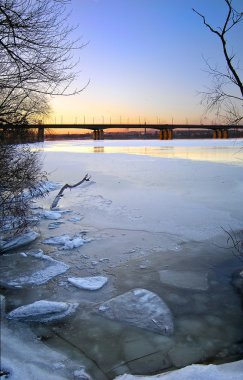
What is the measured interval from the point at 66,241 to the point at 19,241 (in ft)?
3.61

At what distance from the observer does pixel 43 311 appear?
15.0ft

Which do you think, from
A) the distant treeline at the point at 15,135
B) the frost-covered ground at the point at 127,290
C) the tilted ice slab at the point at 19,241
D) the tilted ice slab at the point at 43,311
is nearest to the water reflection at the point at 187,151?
the frost-covered ground at the point at 127,290

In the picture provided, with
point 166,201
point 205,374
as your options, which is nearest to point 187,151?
point 166,201

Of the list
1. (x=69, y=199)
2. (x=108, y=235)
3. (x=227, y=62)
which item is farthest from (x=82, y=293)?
(x=69, y=199)

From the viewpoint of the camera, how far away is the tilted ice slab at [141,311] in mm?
4391

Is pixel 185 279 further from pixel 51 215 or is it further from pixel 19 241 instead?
pixel 51 215

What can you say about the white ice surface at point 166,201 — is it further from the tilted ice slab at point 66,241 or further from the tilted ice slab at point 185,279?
the tilted ice slab at point 185,279

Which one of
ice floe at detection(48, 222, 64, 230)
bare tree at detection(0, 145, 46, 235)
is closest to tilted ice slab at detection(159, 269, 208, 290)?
bare tree at detection(0, 145, 46, 235)

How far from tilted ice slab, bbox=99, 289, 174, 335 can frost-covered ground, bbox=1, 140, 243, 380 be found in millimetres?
15

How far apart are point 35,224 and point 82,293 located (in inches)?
168

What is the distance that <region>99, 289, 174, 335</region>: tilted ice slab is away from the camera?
4391 millimetres

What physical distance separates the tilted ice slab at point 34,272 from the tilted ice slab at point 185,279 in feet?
6.14

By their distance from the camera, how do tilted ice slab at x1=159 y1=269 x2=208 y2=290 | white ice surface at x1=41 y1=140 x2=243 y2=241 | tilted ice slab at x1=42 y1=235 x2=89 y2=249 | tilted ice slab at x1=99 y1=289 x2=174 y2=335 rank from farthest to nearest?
1. white ice surface at x1=41 y1=140 x2=243 y2=241
2. tilted ice slab at x1=42 y1=235 x2=89 y2=249
3. tilted ice slab at x1=159 y1=269 x2=208 y2=290
4. tilted ice slab at x1=99 y1=289 x2=174 y2=335

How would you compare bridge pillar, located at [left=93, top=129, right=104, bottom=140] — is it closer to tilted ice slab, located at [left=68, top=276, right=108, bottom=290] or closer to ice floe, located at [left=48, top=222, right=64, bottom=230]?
ice floe, located at [left=48, top=222, right=64, bottom=230]
